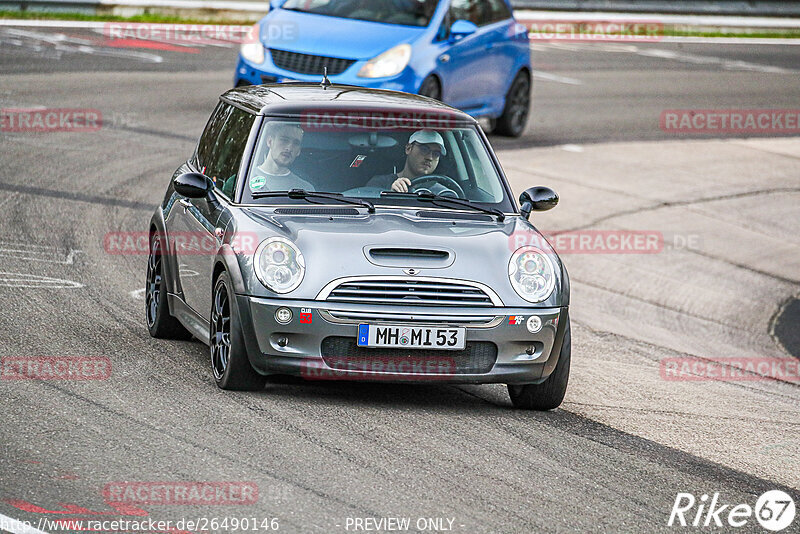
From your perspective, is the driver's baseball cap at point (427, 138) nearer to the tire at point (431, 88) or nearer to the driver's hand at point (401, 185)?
the driver's hand at point (401, 185)

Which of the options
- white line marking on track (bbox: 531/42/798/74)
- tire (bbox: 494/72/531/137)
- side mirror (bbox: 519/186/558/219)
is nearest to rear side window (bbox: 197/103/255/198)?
side mirror (bbox: 519/186/558/219)

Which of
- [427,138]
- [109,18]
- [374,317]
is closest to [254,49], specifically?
[427,138]

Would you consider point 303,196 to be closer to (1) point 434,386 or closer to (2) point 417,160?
(2) point 417,160

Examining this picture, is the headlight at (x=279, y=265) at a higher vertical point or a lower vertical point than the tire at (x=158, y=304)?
higher

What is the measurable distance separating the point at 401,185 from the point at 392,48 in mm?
7524

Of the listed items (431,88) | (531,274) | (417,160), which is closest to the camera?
(531,274)

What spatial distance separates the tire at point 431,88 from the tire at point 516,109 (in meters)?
2.32

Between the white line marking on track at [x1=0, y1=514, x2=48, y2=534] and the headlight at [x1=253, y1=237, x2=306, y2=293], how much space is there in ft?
7.52

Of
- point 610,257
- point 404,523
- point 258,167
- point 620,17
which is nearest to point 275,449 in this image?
point 404,523

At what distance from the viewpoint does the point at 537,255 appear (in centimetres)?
772

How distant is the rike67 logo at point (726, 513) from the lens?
6.04 metres

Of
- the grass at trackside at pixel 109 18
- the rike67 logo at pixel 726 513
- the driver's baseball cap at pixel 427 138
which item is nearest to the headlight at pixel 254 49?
the driver's baseball cap at pixel 427 138

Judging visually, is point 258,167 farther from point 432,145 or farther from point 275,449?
point 275,449

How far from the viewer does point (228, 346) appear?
767cm
